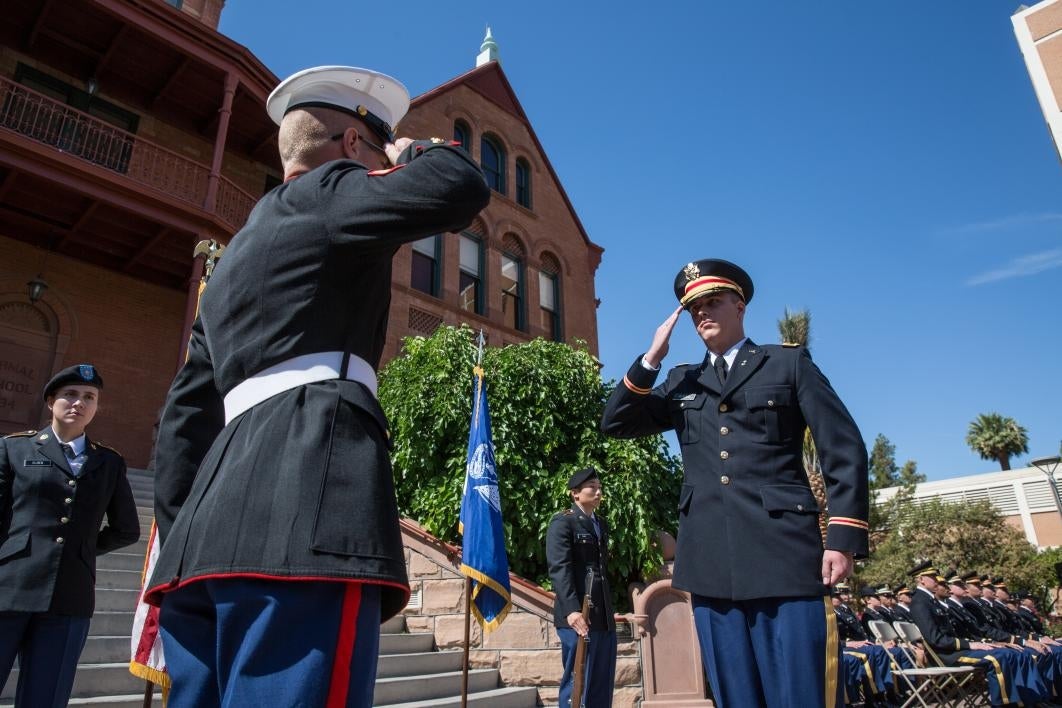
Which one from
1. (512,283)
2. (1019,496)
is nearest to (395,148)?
(512,283)

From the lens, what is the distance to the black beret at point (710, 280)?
123 inches

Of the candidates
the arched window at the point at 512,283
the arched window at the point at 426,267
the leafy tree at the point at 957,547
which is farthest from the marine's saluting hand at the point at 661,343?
the leafy tree at the point at 957,547

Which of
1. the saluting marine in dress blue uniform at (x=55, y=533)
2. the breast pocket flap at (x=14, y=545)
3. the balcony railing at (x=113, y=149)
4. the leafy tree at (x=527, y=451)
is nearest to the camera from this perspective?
the saluting marine in dress blue uniform at (x=55, y=533)

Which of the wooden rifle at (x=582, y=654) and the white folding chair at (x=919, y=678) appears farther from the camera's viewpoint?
the white folding chair at (x=919, y=678)

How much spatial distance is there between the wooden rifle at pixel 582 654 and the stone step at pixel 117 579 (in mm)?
4106

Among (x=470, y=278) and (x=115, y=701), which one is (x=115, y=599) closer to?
(x=115, y=701)

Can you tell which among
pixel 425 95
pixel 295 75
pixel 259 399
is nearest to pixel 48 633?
pixel 259 399

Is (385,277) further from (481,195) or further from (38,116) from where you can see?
(38,116)

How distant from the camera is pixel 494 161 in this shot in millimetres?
20734

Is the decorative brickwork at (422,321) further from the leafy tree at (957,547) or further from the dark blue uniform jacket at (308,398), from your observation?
the leafy tree at (957,547)

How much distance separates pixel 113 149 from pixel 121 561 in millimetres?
9248

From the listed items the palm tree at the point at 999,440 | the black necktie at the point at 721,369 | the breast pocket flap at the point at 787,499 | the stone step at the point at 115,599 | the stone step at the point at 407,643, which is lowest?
the stone step at the point at 407,643

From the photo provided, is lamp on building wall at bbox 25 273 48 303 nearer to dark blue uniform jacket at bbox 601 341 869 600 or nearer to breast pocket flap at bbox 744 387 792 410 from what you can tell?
dark blue uniform jacket at bbox 601 341 869 600

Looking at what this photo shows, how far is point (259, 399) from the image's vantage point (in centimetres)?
160
